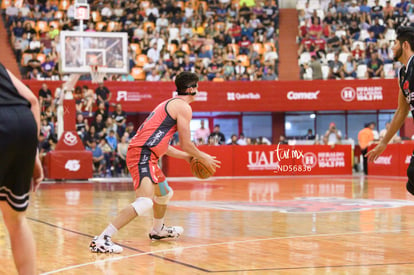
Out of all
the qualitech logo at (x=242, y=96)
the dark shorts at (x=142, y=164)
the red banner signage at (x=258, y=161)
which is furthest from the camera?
the qualitech logo at (x=242, y=96)

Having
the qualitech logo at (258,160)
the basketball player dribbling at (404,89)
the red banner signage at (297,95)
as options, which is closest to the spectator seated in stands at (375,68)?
the red banner signage at (297,95)

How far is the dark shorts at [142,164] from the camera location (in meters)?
8.77

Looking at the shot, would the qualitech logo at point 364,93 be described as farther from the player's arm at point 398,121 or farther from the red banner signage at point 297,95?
the player's arm at point 398,121

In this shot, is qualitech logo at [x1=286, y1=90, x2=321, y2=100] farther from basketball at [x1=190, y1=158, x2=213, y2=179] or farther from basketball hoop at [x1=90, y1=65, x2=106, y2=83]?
basketball at [x1=190, y1=158, x2=213, y2=179]

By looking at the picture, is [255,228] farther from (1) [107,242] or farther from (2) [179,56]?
(2) [179,56]

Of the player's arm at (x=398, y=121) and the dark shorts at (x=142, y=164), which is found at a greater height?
the player's arm at (x=398, y=121)

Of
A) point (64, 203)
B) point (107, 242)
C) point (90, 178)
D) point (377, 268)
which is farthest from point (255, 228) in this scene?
point (90, 178)

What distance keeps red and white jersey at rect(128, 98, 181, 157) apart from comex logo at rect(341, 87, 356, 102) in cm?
2277

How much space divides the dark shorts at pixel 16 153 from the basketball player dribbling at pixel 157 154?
3415 millimetres

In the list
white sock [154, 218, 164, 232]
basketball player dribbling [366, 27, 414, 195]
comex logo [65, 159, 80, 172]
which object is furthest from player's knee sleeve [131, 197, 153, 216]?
comex logo [65, 159, 80, 172]

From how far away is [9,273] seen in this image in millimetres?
7027

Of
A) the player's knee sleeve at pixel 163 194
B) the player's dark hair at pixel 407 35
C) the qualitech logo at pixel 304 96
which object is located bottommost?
the qualitech logo at pixel 304 96

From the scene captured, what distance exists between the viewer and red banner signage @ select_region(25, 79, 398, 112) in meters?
30.4

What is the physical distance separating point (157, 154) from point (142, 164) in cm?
26
